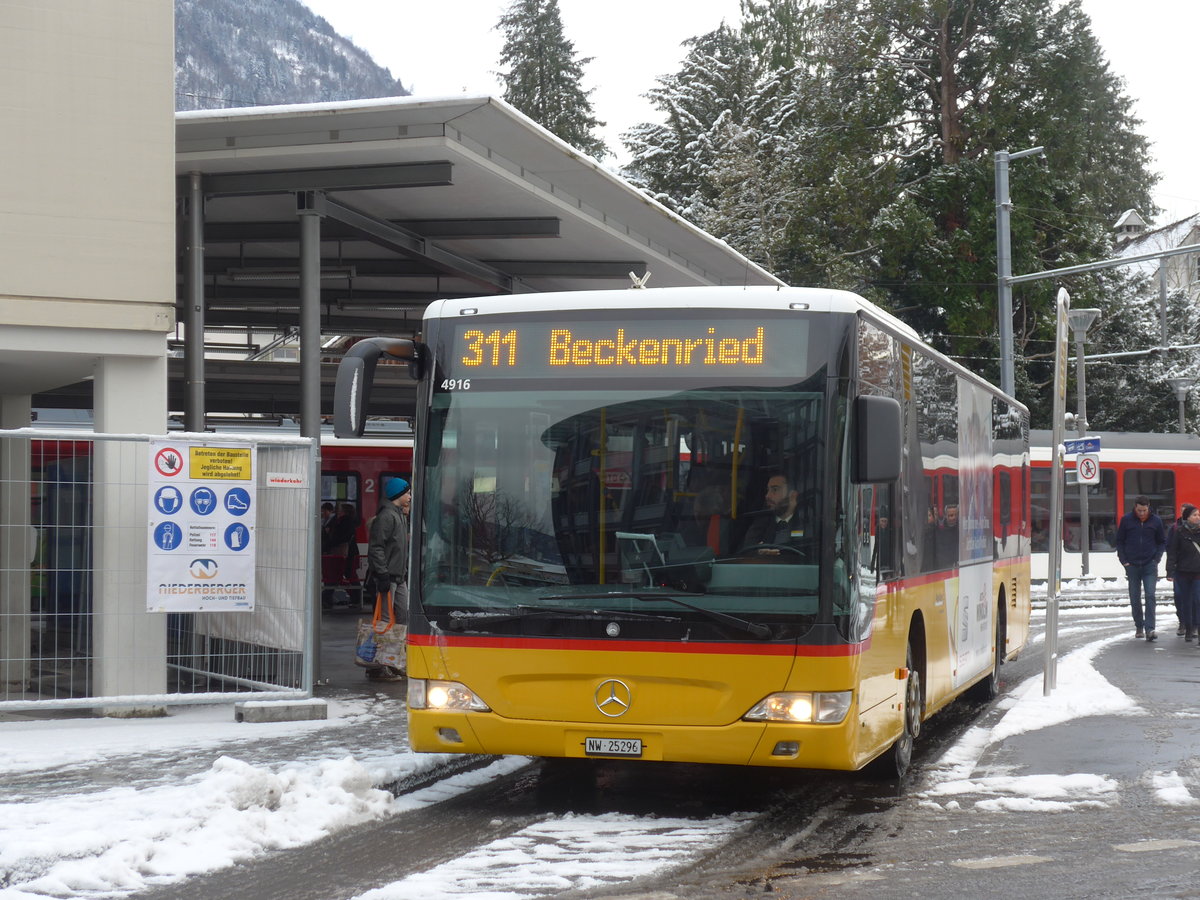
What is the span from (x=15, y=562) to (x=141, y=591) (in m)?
2.43

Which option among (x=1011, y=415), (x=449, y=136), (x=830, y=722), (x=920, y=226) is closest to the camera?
(x=830, y=722)

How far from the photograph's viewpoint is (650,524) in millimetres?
7941

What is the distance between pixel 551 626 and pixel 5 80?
641cm

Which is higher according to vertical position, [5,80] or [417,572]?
[5,80]

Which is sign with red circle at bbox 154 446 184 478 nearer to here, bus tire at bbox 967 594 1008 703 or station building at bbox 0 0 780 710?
station building at bbox 0 0 780 710

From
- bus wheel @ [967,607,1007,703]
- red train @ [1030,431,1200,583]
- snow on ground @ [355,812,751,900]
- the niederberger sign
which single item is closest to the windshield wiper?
snow on ground @ [355,812,751,900]

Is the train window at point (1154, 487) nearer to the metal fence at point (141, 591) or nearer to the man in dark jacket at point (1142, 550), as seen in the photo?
the man in dark jacket at point (1142, 550)

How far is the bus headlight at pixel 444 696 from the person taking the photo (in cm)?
817

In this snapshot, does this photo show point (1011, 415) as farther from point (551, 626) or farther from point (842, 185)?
point (842, 185)

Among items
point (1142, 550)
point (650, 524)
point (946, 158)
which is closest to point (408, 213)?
point (650, 524)

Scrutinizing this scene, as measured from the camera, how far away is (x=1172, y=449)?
112ft

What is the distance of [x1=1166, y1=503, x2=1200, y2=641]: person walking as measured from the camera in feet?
68.6

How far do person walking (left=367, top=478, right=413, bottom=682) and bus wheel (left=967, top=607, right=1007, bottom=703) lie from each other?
16.8 ft

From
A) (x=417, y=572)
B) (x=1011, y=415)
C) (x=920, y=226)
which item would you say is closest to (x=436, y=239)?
(x=1011, y=415)
